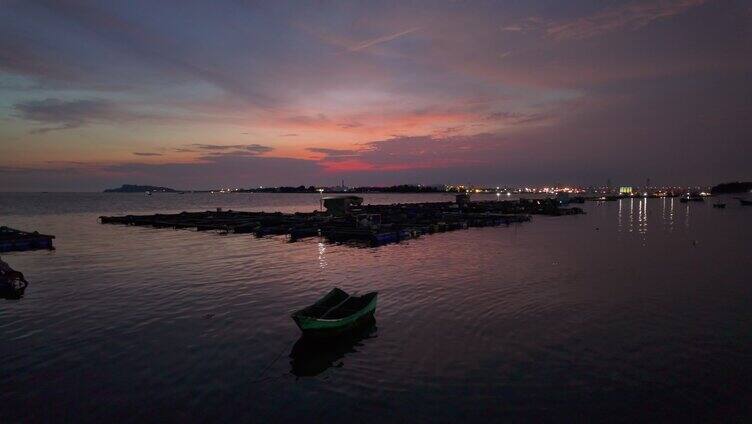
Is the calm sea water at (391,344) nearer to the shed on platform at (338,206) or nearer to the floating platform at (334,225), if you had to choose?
the floating platform at (334,225)

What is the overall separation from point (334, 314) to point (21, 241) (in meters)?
42.2

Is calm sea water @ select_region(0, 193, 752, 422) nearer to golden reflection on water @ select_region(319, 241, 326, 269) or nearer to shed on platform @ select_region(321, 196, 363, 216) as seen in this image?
golden reflection on water @ select_region(319, 241, 326, 269)

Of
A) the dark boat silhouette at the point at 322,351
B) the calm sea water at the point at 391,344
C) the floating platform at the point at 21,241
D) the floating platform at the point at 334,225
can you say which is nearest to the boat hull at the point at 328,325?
the dark boat silhouette at the point at 322,351

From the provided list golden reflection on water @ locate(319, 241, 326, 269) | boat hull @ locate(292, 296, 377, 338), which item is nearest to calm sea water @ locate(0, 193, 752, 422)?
boat hull @ locate(292, 296, 377, 338)

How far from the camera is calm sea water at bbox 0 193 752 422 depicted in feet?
41.7

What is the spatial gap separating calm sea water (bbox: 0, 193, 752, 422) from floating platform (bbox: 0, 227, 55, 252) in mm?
10648

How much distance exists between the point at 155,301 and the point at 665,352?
967 inches

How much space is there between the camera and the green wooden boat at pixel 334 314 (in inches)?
658

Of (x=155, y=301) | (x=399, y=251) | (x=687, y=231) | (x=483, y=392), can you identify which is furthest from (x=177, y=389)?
(x=687, y=231)

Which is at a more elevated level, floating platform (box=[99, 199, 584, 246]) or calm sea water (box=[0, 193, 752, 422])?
floating platform (box=[99, 199, 584, 246])

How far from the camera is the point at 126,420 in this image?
1190 cm

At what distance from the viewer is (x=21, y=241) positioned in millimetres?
43125

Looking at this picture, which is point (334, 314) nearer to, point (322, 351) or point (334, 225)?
point (322, 351)

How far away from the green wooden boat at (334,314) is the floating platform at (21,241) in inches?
1595
